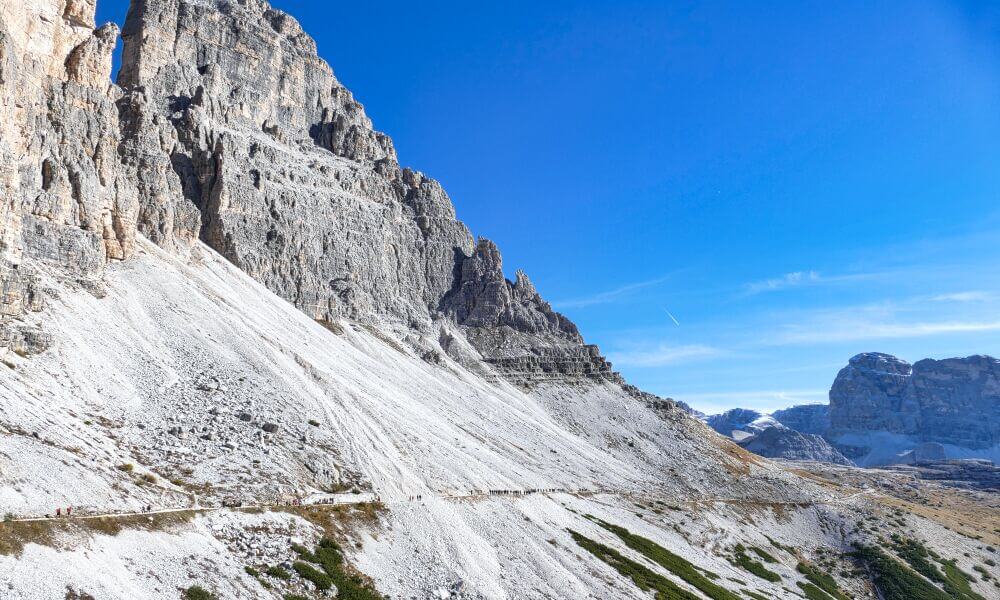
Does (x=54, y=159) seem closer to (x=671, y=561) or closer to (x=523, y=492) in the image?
(x=523, y=492)

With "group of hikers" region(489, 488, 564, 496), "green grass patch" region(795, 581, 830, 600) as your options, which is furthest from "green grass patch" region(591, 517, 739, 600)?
"green grass patch" region(795, 581, 830, 600)

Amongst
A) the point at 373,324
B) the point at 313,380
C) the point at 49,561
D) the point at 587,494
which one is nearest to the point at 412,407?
the point at 313,380

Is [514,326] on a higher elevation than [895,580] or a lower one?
higher

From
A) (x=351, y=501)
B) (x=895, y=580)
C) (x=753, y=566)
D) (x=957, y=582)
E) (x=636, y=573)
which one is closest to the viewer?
(x=351, y=501)

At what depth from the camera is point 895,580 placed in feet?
272

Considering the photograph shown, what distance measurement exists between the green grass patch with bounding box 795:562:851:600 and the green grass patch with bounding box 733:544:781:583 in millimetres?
5995

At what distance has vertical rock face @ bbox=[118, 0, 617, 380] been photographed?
115m

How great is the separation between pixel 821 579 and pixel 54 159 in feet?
331

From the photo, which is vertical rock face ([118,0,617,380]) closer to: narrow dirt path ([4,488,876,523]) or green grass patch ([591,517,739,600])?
narrow dirt path ([4,488,876,523])

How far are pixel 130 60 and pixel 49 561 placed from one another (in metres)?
135

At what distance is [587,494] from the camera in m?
82.9

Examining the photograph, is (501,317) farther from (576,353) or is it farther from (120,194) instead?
(120,194)

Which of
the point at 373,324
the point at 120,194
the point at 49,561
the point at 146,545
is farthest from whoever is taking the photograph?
the point at 373,324

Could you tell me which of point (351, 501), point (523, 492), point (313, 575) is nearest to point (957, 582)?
point (523, 492)
